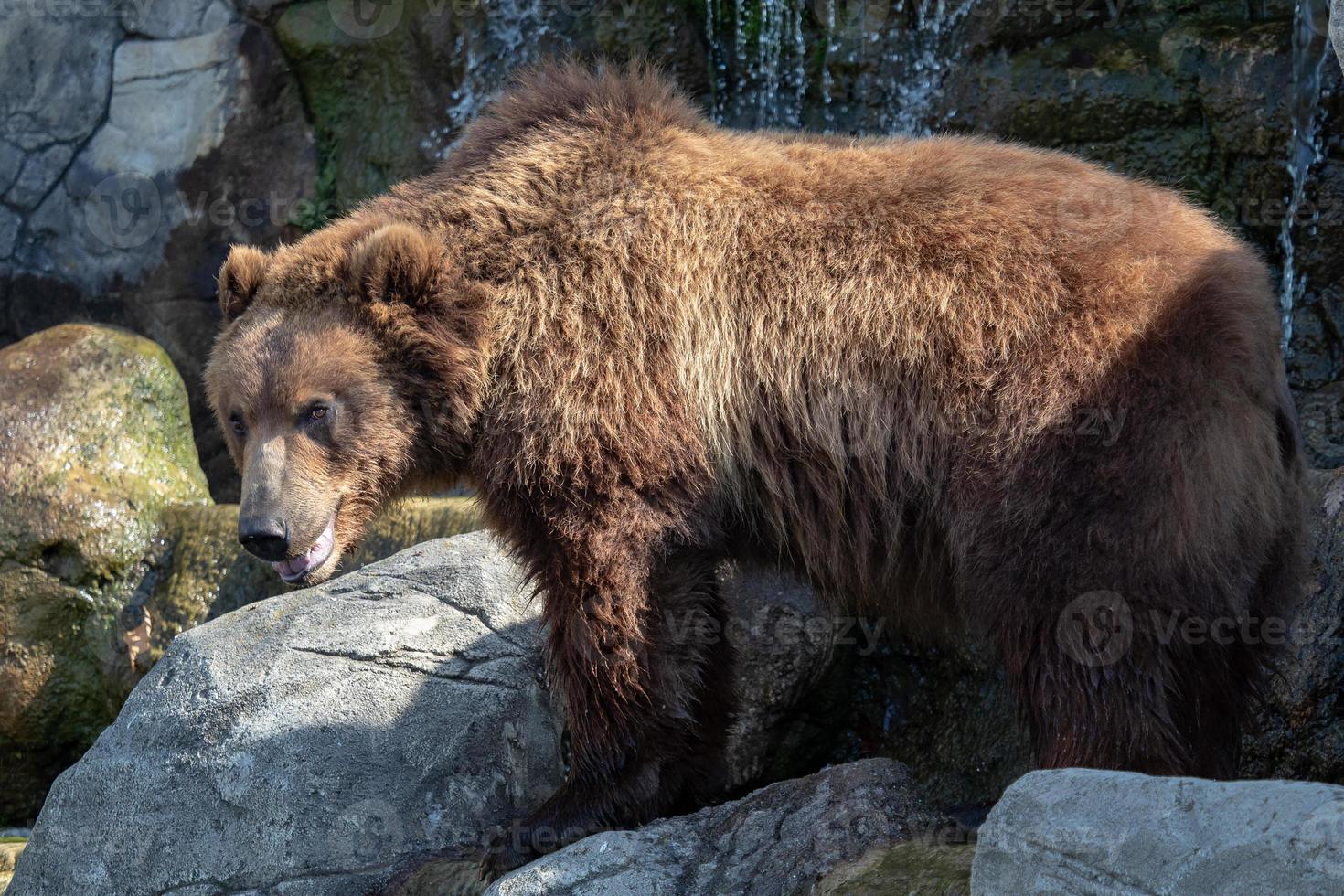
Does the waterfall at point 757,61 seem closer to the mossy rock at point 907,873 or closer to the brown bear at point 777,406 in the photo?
the brown bear at point 777,406

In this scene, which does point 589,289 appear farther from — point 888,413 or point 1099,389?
point 1099,389

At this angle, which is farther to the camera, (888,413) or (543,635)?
(543,635)

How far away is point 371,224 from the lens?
547 centimetres

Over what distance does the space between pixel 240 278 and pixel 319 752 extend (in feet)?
5.94

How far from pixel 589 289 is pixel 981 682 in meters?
3.08

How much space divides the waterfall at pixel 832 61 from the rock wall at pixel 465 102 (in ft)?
0.05

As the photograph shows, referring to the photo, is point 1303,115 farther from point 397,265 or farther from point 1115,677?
point 397,265

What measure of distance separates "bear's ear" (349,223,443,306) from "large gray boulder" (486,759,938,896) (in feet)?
6.35

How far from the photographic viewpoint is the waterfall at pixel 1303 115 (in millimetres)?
7688

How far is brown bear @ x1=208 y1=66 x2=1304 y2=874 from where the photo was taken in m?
4.57

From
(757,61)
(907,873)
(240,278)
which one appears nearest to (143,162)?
(757,61)

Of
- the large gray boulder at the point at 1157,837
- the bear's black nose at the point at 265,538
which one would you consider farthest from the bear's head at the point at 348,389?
the large gray boulder at the point at 1157,837

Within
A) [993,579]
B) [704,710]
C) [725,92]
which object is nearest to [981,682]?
[704,710]

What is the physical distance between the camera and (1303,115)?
305 inches
